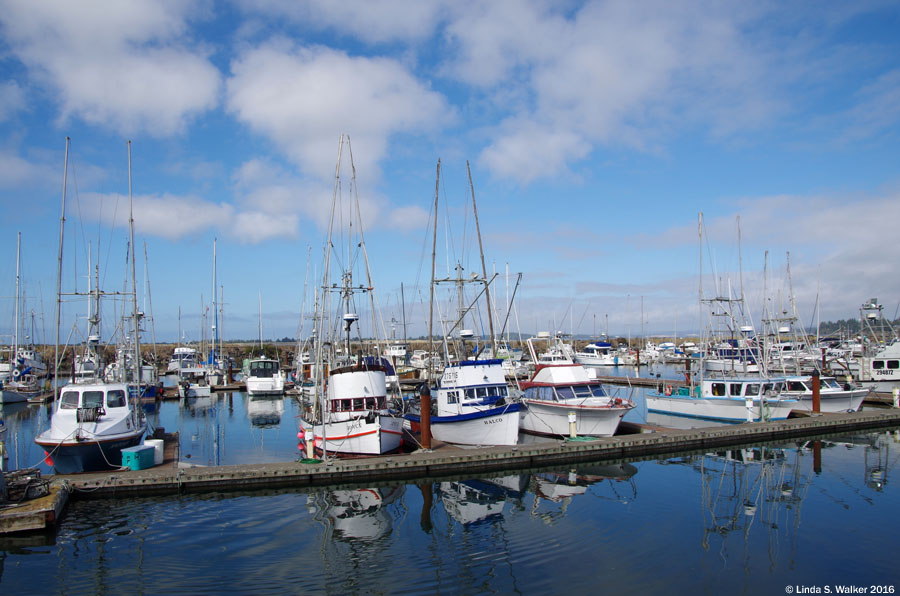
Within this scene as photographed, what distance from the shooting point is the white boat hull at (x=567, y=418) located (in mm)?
28031

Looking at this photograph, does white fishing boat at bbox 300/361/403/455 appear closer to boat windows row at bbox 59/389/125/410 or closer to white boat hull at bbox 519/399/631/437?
boat windows row at bbox 59/389/125/410

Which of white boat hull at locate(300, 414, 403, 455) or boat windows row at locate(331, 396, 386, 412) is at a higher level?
boat windows row at locate(331, 396, 386, 412)

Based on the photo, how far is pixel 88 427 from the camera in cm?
2234

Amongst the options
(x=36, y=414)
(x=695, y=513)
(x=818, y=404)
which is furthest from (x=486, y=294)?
(x=36, y=414)

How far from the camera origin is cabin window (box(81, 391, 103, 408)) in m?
23.3

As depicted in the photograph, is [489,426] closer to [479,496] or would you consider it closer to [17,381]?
[479,496]

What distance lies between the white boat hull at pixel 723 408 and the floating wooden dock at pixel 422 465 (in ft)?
8.78

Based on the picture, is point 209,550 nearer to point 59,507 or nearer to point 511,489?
point 59,507

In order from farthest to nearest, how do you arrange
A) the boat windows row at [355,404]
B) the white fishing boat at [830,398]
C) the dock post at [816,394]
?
1. the white fishing boat at [830,398]
2. the dock post at [816,394]
3. the boat windows row at [355,404]

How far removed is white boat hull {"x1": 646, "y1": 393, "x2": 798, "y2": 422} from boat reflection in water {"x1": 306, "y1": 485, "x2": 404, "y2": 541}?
2187 centimetres

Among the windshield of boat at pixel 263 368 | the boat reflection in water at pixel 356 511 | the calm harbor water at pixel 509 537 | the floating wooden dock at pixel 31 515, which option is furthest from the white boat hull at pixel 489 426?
the windshield of boat at pixel 263 368

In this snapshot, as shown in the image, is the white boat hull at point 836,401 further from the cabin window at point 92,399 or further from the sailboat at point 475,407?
the cabin window at point 92,399

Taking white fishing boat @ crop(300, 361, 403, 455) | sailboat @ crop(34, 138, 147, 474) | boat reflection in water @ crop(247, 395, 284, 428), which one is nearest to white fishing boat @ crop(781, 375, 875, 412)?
white fishing boat @ crop(300, 361, 403, 455)

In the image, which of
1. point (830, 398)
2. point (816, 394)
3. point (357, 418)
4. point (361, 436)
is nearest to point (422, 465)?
point (361, 436)
